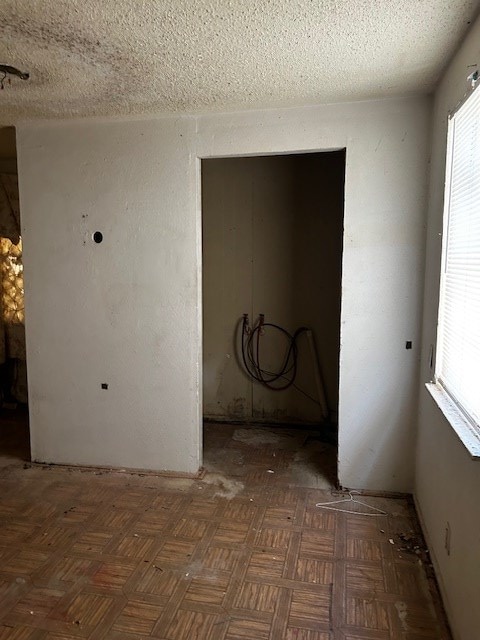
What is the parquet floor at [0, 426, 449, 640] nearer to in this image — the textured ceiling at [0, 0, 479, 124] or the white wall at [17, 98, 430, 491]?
the white wall at [17, 98, 430, 491]

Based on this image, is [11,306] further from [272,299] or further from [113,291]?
[272,299]

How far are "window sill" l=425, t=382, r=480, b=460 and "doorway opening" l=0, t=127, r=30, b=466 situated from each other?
12.1ft

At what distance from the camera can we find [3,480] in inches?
130

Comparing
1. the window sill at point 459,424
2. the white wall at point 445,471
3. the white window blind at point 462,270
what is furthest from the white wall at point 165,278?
the window sill at point 459,424

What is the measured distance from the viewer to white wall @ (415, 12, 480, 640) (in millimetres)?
1695

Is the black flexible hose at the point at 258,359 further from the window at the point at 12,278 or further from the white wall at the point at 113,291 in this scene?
the window at the point at 12,278

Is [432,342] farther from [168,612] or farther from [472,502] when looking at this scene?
[168,612]

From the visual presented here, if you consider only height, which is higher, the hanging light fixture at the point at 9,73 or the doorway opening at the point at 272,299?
the hanging light fixture at the point at 9,73

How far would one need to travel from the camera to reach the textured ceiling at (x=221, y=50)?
1.78 metres

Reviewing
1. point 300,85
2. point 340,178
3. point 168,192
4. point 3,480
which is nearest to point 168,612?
point 3,480

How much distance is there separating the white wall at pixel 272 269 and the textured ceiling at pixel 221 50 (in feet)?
4.28

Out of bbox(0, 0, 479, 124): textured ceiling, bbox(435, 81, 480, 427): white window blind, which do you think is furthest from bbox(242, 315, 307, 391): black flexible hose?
bbox(0, 0, 479, 124): textured ceiling

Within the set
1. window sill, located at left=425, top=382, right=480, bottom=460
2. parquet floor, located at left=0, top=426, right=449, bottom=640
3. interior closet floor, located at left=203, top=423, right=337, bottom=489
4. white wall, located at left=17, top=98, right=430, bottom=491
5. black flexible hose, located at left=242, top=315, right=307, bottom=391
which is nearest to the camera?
window sill, located at left=425, top=382, right=480, bottom=460

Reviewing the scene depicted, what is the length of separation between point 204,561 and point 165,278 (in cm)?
179
